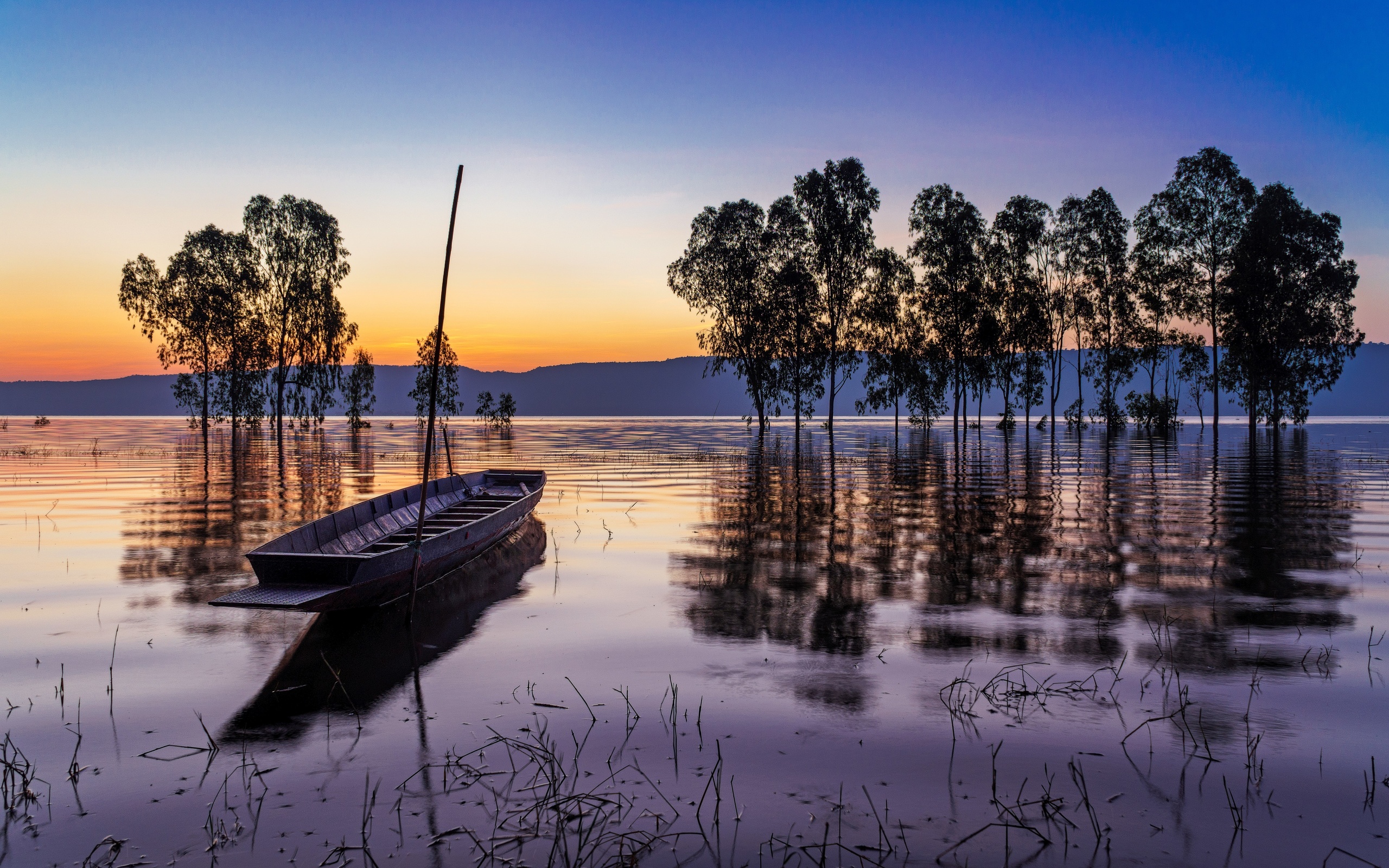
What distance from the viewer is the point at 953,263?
6125 cm

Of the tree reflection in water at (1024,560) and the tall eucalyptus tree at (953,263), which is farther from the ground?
the tall eucalyptus tree at (953,263)

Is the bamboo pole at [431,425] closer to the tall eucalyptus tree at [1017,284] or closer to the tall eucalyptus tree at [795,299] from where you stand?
the tall eucalyptus tree at [795,299]

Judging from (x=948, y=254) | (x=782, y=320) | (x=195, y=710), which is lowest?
(x=195, y=710)

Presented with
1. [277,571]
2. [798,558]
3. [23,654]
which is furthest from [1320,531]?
[23,654]

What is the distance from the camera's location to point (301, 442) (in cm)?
5703

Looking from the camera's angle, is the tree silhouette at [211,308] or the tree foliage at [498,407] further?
the tree foliage at [498,407]

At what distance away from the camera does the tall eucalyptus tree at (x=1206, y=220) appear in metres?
55.6

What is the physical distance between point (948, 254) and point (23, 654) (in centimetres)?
6186

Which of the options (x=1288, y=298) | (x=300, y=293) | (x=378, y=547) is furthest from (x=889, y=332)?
(x=378, y=547)

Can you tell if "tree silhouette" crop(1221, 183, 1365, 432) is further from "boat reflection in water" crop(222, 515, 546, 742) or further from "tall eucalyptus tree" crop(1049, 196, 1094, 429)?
"boat reflection in water" crop(222, 515, 546, 742)

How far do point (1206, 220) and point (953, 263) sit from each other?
17.5 meters

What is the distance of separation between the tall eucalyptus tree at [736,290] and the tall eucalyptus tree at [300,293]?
1066 inches

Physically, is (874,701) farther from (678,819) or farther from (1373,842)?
(1373,842)

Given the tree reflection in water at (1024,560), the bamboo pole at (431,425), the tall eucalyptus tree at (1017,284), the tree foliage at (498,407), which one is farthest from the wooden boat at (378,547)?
the tree foliage at (498,407)
